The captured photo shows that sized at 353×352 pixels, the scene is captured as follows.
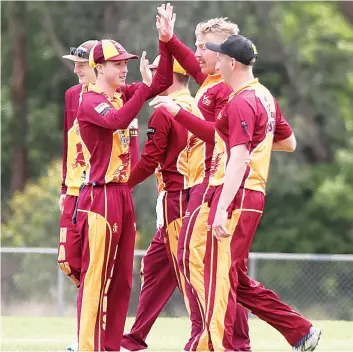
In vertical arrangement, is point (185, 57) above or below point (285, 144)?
above

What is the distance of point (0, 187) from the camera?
27.6m

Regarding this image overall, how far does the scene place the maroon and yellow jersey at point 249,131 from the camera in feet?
25.0

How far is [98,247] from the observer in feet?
27.4

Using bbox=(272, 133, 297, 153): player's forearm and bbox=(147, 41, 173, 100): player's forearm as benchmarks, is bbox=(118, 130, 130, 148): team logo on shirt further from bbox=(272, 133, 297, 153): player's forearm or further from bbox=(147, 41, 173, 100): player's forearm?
bbox=(272, 133, 297, 153): player's forearm

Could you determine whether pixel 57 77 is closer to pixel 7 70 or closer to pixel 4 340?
pixel 7 70

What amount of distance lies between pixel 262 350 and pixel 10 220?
47.0 ft

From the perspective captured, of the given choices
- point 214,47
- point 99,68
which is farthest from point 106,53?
point 214,47

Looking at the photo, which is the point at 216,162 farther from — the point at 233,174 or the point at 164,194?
the point at 164,194

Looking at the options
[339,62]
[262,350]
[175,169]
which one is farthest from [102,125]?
[339,62]

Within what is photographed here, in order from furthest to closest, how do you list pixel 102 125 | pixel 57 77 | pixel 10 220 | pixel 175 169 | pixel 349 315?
pixel 57 77 → pixel 10 220 → pixel 349 315 → pixel 175 169 → pixel 102 125

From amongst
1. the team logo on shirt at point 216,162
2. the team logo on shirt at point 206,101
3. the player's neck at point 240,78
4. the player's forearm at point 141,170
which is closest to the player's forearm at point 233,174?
Answer: the team logo on shirt at point 216,162

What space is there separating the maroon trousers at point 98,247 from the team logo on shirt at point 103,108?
0.52m

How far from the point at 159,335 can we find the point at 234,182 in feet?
13.5

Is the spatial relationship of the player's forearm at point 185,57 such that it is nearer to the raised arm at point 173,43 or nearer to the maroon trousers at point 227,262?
the raised arm at point 173,43
